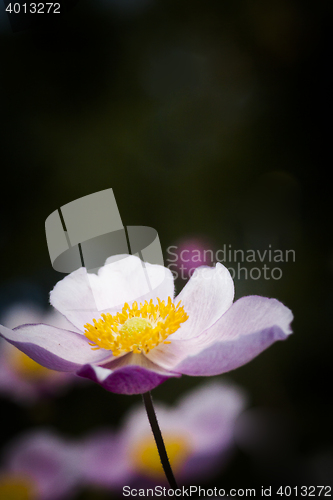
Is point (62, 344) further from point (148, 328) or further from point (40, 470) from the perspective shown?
point (40, 470)

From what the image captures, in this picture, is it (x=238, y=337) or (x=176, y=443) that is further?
(x=176, y=443)

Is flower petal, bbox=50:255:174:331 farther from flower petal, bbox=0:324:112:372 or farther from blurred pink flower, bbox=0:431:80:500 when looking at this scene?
blurred pink flower, bbox=0:431:80:500

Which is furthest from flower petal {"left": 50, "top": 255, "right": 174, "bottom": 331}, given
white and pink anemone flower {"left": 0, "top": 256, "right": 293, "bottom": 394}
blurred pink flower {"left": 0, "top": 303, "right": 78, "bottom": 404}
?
blurred pink flower {"left": 0, "top": 303, "right": 78, "bottom": 404}

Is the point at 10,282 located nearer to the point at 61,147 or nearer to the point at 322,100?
the point at 61,147

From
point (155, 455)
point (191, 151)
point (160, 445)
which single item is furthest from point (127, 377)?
point (191, 151)

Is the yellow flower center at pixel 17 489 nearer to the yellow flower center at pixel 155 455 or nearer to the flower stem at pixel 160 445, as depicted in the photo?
the yellow flower center at pixel 155 455

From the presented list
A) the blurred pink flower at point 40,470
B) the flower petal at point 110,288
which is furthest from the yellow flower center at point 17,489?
the flower petal at point 110,288

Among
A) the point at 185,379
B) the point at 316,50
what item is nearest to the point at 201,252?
the point at 185,379
